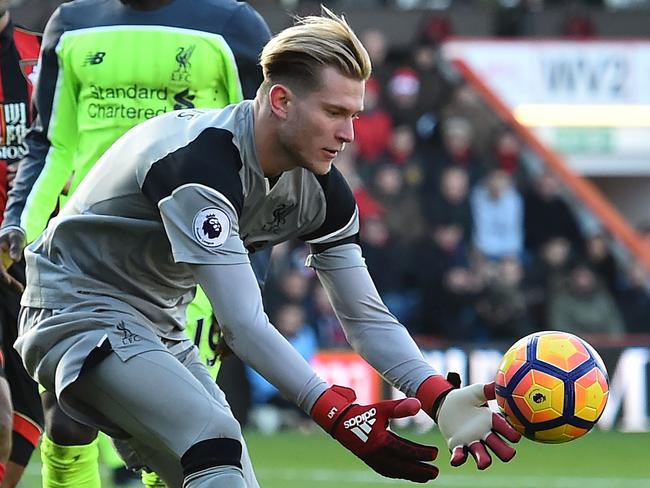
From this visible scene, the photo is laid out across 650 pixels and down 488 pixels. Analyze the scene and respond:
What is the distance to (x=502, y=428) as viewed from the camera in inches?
192

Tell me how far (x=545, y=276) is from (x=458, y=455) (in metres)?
11.6

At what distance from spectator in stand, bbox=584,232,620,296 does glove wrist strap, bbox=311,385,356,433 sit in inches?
482

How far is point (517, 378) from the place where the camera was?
5148mm

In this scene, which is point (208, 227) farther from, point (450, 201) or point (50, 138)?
point (450, 201)

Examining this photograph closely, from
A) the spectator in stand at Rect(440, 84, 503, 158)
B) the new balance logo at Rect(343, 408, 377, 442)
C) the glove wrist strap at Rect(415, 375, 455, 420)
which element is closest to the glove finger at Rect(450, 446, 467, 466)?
the glove wrist strap at Rect(415, 375, 455, 420)

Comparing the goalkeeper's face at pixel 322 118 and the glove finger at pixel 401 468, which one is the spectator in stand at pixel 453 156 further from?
the glove finger at pixel 401 468

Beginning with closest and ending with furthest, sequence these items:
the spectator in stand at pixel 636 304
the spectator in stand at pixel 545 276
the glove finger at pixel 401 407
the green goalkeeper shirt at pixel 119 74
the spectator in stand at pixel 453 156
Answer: the glove finger at pixel 401 407, the green goalkeeper shirt at pixel 119 74, the spectator in stand at pixel 453 156, the spectator in stand at pixel 545 276, the spectator in stand at pixel 636 304

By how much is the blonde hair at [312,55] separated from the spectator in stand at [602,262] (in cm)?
1207

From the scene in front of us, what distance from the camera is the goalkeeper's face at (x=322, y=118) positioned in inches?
192

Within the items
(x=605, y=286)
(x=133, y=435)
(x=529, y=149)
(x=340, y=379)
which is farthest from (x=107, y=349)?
(x=529, y=149)

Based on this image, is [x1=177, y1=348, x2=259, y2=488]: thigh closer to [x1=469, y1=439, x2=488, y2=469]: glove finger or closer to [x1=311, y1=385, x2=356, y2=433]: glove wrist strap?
[x1=311, y1=385, x2=356, y2=433]: glove wrist strap

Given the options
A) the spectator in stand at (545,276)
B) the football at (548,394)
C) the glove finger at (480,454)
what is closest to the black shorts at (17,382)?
the football at (548,394)

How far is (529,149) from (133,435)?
1345 centimetres

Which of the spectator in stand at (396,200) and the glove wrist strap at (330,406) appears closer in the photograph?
the glove wrist strap at (330,406)
